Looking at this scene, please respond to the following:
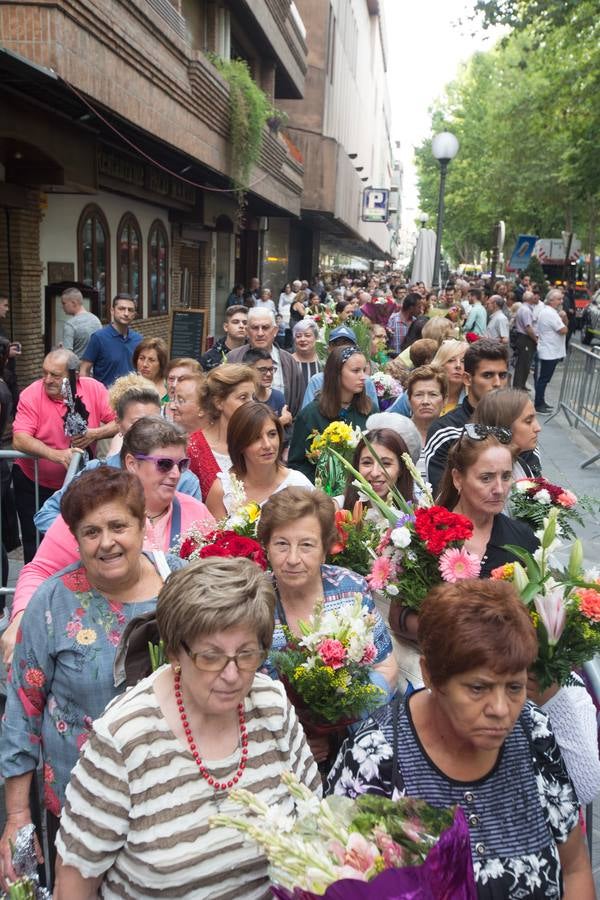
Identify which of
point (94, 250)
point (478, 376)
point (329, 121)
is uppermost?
point (329, 121)

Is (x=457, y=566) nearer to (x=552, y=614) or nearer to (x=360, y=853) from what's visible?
(x=552, y=614)

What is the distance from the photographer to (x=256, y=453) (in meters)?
4.57

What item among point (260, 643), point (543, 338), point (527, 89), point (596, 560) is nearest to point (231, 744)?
point (260, 643)

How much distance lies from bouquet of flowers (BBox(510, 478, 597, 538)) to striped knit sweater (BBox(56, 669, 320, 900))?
81.5 inches

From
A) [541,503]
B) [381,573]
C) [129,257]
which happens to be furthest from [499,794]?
[129,257]

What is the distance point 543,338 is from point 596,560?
26.7ft

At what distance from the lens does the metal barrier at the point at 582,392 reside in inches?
452

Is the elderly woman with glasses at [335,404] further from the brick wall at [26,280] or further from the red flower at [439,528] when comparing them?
the brick wall at [26,280]

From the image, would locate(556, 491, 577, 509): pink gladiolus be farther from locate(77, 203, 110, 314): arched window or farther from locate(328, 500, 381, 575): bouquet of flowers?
locate(77, 203, 110, 314): arched window

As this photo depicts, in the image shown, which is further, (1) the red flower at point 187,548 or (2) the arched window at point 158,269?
(2) the arched window at point 158,269

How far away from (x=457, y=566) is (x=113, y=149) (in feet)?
39.4

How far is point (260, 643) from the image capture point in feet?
Answer: 7.51

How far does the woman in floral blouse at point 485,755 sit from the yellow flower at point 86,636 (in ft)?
3.05

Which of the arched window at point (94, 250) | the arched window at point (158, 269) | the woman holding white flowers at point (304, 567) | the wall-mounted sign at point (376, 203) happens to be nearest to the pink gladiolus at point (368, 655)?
the woman holding white flowers at point (304, 567)
